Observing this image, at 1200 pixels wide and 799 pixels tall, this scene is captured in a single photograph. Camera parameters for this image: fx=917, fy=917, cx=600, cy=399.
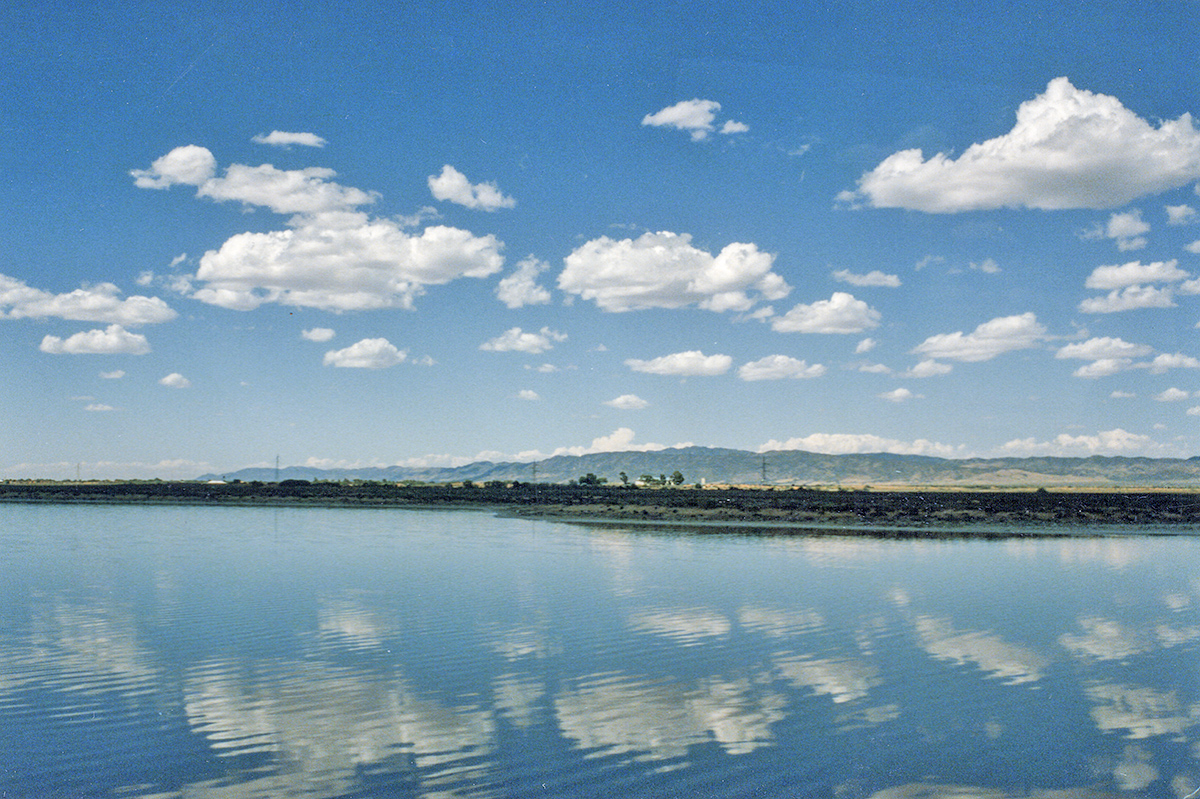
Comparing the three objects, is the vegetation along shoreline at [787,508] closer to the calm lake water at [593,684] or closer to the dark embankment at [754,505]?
the dark embankment at [754,505]

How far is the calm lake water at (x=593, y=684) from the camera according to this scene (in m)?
13.4

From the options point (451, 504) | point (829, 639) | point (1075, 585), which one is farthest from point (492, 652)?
point (451, 504)

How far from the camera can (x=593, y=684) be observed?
1867 centimetres

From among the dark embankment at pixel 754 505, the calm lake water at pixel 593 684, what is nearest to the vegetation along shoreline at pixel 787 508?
the dark embankment at pixel 754 505

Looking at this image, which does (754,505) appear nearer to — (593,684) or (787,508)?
(787,508)

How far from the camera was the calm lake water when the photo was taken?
44.0 ft

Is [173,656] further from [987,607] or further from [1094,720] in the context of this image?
[987,607]

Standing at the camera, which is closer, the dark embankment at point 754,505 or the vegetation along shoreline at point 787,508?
the vegetation along shoreline at point 787,508

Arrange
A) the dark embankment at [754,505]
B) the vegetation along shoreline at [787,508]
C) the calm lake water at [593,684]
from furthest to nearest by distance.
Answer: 1. the dark embankment at [754,505]
2. the vegetation along shoreline at [787,508]
3. the calm lake water at [593,684]

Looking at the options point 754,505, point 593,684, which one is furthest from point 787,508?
point 593,684

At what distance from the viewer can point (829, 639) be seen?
24.2 m

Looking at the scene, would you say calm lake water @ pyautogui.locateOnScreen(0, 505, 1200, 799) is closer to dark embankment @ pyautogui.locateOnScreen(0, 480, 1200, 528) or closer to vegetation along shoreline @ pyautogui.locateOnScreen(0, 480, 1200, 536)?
vegetation along shoreline @ pyautogui.locateOnScreen(0, 480, 1200, 536)

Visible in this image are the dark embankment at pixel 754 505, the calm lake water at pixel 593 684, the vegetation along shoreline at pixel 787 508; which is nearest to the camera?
the calm lake water at pixel 593 684

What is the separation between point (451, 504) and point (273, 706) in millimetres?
117029
